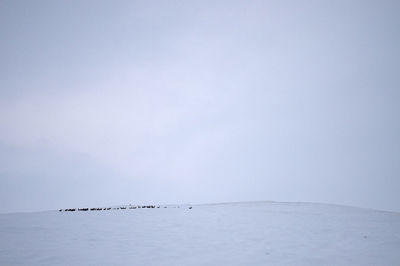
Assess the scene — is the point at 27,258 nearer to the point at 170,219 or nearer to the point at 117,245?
the point at 117,245

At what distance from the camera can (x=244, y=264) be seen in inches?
299

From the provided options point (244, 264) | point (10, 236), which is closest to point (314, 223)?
point (244, 264)

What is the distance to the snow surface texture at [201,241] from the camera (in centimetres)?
796

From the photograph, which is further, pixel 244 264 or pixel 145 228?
pixel 145 228

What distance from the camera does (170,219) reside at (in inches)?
590

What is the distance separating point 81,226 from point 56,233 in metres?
1.55

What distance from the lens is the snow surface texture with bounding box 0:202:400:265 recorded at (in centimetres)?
796

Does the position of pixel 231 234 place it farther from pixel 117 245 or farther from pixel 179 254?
pixel 117 245

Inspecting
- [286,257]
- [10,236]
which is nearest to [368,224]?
[286,257]

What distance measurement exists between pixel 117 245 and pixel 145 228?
2926 millimetres

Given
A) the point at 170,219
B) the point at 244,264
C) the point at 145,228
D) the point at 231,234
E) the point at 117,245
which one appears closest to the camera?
the point at 244,264

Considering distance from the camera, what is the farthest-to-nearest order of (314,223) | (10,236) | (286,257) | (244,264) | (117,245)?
(314,223), (10,236), (117,245), (286,257), (244,264)

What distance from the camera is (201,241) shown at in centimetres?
1012

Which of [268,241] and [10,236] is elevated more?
[10,236]
